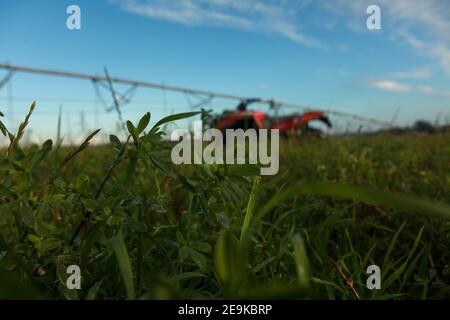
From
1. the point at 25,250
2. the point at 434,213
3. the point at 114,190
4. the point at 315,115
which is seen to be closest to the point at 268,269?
the point at 114,190

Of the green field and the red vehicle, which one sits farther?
the red vehicle

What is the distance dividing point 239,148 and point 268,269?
1.34 ft

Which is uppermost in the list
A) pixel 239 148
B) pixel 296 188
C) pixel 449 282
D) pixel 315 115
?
pixel 315 115

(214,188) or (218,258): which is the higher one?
(214,188)

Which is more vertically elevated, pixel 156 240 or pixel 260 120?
pixel 260 120

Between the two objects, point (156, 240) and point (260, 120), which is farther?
point (260, 120)

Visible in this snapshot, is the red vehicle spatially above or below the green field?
above

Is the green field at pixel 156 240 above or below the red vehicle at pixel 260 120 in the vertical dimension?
below

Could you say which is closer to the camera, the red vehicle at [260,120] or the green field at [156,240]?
the green field at [156,240]

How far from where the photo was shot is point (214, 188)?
0.88m
